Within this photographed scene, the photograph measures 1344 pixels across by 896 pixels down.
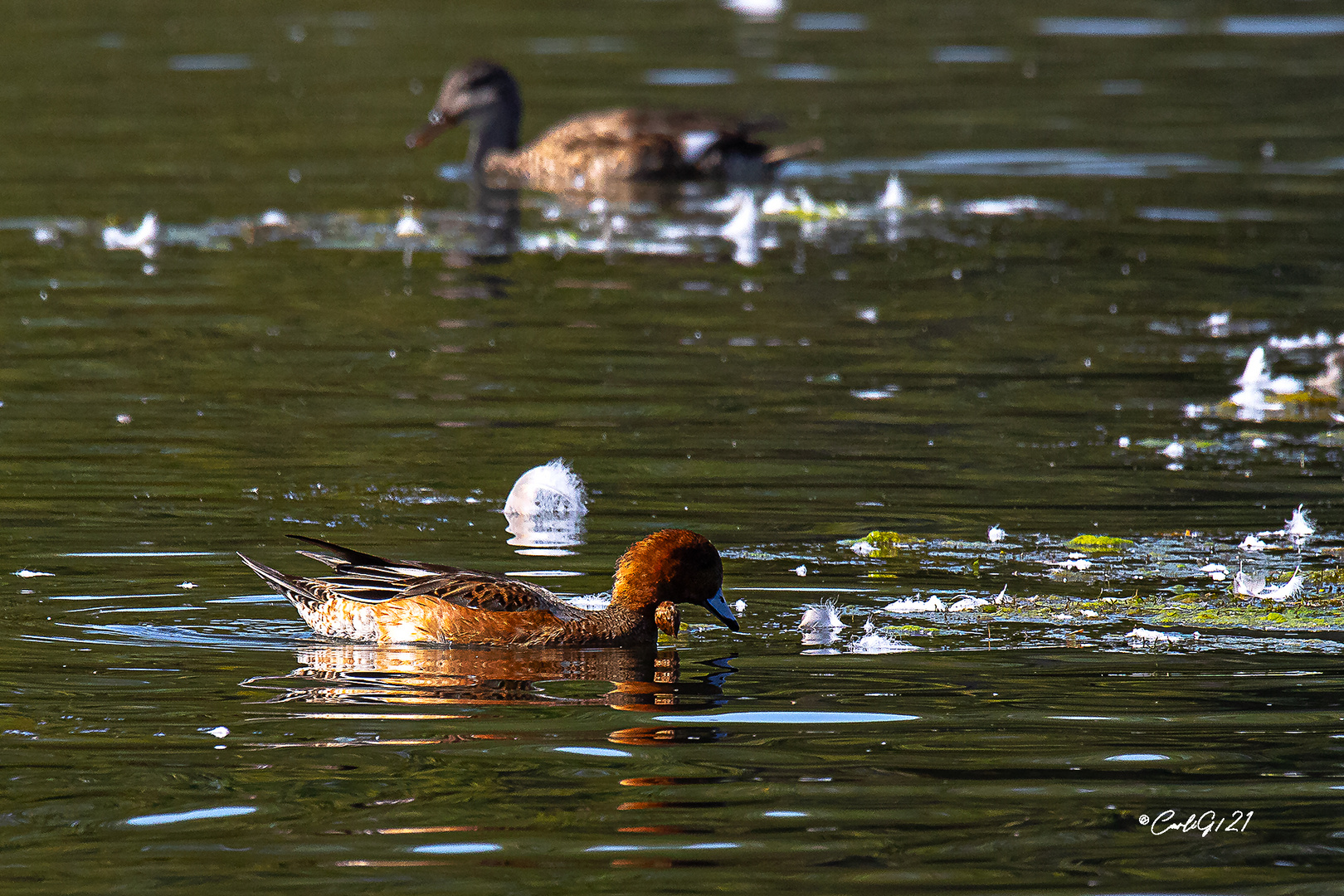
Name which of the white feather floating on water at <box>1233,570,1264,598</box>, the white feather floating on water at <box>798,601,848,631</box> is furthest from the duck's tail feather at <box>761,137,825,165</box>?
the white feather floating on water at <box>798,601,848,631</box>

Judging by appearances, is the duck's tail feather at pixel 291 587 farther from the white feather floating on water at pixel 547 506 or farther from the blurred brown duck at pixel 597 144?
the blurred brown duck at pixel 597 144

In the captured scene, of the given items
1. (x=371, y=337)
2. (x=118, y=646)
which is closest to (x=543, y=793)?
(x=118, y=646)

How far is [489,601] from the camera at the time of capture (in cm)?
816

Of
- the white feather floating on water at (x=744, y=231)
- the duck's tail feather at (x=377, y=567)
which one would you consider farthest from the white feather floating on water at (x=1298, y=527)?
the white feather floating on water at (x=744, y=231)

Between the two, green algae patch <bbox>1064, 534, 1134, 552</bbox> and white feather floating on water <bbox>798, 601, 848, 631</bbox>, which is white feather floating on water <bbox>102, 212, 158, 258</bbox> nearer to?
green algae patch <bbox>1064, 534, 1134, 552</bbox>

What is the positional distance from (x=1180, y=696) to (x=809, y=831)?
188 centimetres

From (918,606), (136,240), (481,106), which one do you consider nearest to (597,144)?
(481,106)

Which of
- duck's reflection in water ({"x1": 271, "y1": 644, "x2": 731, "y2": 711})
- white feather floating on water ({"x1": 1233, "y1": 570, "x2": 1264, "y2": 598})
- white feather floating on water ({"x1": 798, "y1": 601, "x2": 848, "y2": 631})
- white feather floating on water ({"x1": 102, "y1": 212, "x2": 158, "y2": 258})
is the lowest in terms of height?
duck's reflection in water ({"x1": 271, "y1": 644, "x2": 731, "y2": 711})

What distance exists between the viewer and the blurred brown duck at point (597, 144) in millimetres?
20766

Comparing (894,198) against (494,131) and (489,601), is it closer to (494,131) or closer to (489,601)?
(494,131)

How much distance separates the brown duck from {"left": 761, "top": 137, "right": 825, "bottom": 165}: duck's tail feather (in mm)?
12635

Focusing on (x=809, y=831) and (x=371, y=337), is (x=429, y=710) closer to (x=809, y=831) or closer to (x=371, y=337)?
(x=809, y=831)

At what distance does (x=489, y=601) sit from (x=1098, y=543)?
2.92 m

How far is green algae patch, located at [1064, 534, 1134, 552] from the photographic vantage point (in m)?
9.41
